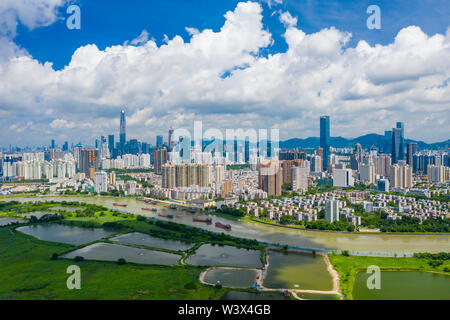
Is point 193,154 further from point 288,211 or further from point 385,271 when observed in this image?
point 385,271

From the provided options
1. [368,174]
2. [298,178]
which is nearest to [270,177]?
[298,178]

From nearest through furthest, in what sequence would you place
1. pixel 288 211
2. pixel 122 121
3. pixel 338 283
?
pixel 338 283, pixel 288 211, pixel 122 121

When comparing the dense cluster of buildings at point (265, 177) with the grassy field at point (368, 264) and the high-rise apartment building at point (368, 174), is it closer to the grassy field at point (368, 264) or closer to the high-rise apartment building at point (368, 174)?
the high-rise apartment building at point (368, 174)

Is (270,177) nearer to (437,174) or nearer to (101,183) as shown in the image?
(101,183)

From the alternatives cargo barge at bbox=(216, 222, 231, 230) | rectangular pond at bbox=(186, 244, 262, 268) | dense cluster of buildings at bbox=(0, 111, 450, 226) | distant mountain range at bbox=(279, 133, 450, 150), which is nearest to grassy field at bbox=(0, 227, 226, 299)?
rectangular pond at bbox=(186, 244, 262, 268)

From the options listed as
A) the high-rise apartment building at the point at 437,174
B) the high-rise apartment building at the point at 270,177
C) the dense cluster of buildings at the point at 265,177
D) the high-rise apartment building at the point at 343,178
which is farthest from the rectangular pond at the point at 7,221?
the high-rise apartment building at the point at 437,174

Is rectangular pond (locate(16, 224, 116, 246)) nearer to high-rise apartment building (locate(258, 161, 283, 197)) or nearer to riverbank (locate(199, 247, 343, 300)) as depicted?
riverbank (locate(199, 247, 343, 300))
